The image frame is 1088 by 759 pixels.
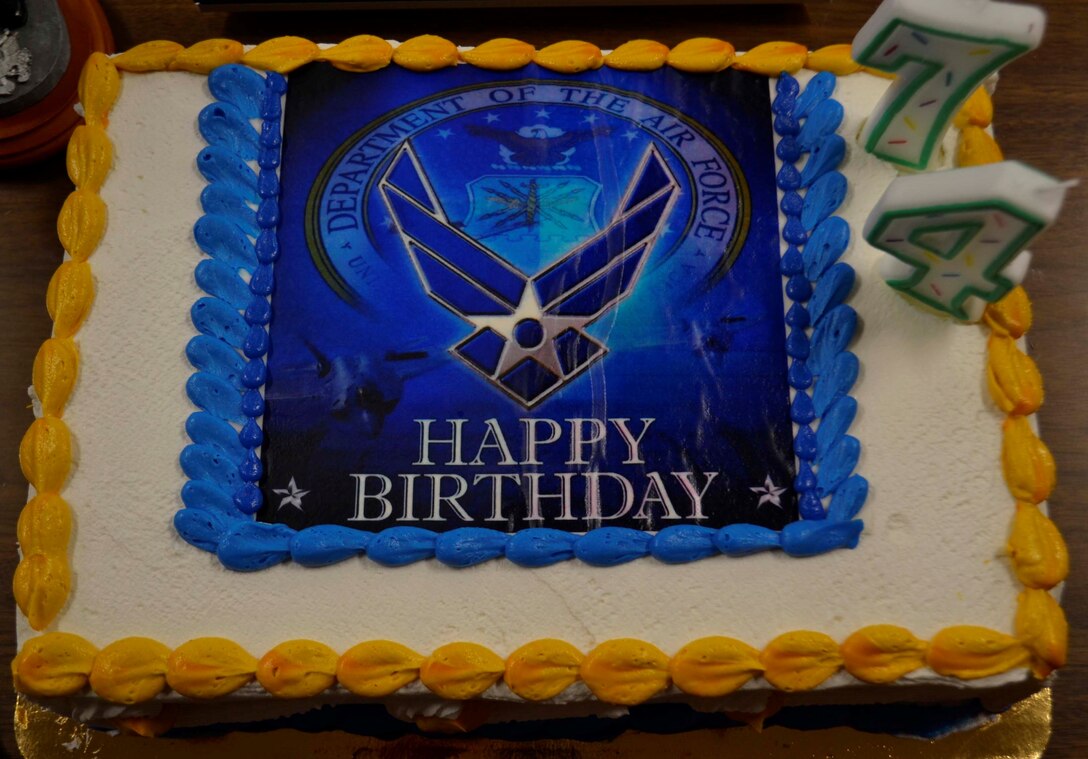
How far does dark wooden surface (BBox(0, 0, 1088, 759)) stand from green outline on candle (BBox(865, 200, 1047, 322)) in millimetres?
503

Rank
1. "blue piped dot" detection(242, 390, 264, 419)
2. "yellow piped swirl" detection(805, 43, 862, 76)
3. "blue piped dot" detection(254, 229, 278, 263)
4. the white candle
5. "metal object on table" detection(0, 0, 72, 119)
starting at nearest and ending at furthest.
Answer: the white candle
"blue piped dot" detection(242, 390, 264, 419)
"blue piped dot" detection(254, 229, 278, 263)
"yellow piped swirl" detection(805, 43, 862, 76)
"metal object on table" detection(0, 0, 72, 119)

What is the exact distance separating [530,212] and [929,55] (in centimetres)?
67

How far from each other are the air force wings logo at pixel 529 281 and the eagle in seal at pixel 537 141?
12 cm

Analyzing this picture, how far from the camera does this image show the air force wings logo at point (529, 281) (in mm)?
1602

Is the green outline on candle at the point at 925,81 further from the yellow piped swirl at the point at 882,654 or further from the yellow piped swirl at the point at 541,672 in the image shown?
the yellow piped swirl at the point at 541,672

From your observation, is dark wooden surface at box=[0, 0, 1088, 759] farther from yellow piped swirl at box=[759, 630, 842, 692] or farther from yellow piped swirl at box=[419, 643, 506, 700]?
yellow piped swirl at box=[419, 643, 506, 700]

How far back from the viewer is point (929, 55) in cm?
150

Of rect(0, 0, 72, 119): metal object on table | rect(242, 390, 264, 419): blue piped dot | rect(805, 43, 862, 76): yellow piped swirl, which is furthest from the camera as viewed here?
rect(0, 0, 72, 119): metal object on table

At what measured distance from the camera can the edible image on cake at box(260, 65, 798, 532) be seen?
5.00ft

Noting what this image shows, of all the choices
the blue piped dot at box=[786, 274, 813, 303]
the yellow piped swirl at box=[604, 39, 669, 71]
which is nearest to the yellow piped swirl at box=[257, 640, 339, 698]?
the blue piped dot at box=[786, 274, 813, 303]

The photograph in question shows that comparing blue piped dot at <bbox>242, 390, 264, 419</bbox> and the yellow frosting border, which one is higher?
blue piped dot at <bbox>242, 390, 264, 419</bbox>

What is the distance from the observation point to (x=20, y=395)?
1.91m

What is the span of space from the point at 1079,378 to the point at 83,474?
5.82 feet

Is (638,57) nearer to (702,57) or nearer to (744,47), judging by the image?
(702,57)
